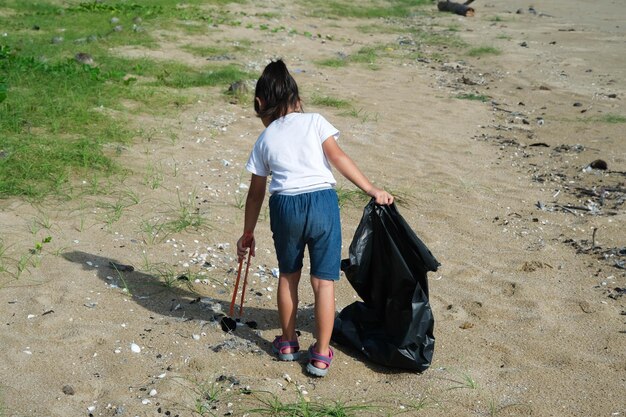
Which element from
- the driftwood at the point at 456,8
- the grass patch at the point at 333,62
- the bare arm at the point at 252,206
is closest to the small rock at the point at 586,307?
the bare arm at the point at 252,206

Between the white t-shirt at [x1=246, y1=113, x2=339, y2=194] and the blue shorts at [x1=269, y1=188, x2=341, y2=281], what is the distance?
0.17ft

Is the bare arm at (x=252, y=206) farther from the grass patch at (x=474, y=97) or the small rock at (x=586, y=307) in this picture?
the grass patch at (x=474, y=97)

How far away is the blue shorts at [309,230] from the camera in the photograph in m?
3.58

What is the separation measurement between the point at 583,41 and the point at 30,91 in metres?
10.5

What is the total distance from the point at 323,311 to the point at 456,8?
17.4m

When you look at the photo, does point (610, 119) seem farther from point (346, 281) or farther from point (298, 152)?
point (298, 152)

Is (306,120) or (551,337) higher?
(306,120)

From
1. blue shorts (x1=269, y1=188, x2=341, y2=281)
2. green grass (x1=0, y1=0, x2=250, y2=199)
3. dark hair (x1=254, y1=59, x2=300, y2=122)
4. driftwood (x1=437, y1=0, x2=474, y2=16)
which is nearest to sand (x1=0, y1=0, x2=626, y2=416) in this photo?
green grass (x1=0, y1=0, x2=250, y2=199)

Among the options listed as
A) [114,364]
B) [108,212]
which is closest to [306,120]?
[114,364]

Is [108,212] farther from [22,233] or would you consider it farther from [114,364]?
[114,364]

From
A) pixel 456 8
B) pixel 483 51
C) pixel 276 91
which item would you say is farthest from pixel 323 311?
pixel 456 8

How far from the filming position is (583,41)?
14352 mm

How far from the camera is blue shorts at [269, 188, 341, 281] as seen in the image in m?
3.58

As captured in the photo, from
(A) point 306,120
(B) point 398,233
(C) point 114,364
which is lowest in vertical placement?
(C) point 114,364
